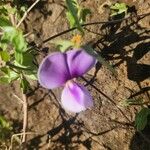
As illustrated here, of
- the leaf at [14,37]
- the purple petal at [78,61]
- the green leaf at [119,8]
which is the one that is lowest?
the green leaf at [119,8]

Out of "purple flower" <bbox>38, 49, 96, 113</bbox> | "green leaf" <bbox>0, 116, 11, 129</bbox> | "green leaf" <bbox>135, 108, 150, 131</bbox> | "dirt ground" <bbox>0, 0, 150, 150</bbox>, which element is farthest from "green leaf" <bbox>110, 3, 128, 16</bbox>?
"green leaf" <bbox>0, 116, 11, 129</bbox>

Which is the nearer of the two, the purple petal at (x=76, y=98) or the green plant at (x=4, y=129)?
the purple petal at (x=76, y=98)

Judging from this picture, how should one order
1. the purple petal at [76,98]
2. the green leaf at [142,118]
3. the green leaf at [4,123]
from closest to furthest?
1. the purple petal at [76,98]
2. the green leaf at [142,118]
3. the green leaf at [4,123]

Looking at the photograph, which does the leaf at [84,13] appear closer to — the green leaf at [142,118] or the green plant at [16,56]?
the green plant at [16,56]

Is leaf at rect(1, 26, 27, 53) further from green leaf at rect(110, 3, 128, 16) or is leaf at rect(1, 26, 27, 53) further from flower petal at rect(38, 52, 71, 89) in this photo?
green leaf at rect(110, 3, 128, 16)

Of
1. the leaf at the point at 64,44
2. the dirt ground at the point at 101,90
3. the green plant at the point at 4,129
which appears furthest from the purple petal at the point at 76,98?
the green plant at the point at 4,129

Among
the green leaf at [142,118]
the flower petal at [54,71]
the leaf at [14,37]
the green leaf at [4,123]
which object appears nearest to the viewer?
the flower petal at [54,71]

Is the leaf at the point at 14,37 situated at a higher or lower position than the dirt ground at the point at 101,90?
higher
